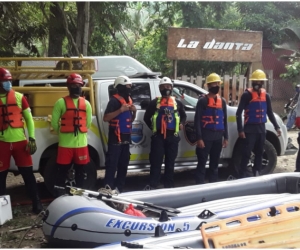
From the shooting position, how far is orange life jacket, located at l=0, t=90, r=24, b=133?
6.12 metres

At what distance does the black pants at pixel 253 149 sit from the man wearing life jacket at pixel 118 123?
79.3 inches

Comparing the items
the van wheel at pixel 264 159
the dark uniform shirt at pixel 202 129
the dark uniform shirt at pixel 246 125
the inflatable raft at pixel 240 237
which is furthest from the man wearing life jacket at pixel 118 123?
the inflatable raft at pixel 240 237

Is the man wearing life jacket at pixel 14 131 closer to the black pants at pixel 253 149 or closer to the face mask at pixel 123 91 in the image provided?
the face mask at pixel 123 91

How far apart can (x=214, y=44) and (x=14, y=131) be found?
25.3 feet

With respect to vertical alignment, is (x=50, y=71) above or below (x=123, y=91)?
above

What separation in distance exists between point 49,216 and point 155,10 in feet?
47.5

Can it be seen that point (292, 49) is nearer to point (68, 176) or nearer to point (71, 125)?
point (68, 176)

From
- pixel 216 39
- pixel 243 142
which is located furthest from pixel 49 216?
pixel 216 39

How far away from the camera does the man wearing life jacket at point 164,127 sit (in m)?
7.14

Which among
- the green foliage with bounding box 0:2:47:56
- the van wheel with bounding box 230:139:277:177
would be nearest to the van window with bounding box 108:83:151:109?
the van wheel with bounding box 230:139:277:177

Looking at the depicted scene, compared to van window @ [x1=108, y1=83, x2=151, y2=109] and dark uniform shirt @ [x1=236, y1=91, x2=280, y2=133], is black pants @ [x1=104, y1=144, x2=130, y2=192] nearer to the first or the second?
van window @ [x1=108, y1=83, x2=151, y2=109]

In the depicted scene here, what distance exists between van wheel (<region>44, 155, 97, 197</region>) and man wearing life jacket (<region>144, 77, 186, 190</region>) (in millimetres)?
893

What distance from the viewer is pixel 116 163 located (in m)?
6.93

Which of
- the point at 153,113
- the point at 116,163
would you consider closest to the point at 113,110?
the point at 153,113
